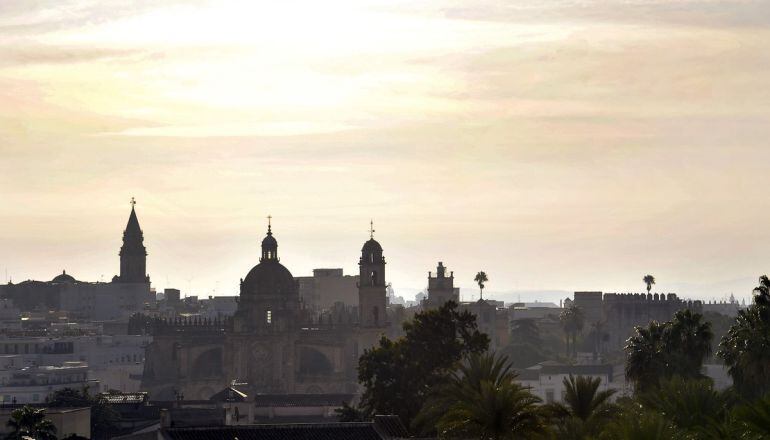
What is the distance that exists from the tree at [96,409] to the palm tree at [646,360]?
3797 centimetres

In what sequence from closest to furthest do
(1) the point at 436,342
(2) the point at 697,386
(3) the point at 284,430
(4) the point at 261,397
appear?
(2) the point at 697,386, (3) the point at 284,430, (1) the point at 436,342, (4) the point at 261,397

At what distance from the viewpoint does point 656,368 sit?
368ft

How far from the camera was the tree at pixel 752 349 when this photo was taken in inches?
3866

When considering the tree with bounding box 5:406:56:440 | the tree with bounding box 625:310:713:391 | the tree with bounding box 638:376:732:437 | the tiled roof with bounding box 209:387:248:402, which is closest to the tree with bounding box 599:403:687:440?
the tree with bounding box 638:376:732:437

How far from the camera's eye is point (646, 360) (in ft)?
370

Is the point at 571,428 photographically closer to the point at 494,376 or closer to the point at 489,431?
the point at 489,431

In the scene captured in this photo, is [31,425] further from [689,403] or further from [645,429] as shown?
[645,429]

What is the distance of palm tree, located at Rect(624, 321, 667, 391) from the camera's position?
367 feet

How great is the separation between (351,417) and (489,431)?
50.7 metres

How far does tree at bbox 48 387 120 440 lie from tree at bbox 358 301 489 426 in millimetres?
20676

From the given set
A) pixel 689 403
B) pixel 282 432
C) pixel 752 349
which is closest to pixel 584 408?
pixel 689 403

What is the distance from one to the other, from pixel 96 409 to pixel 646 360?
161ft

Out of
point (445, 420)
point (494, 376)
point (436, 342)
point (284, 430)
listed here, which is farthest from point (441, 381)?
point (445, 420)

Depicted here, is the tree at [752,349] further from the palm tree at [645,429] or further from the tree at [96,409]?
the tree at [96,409]
